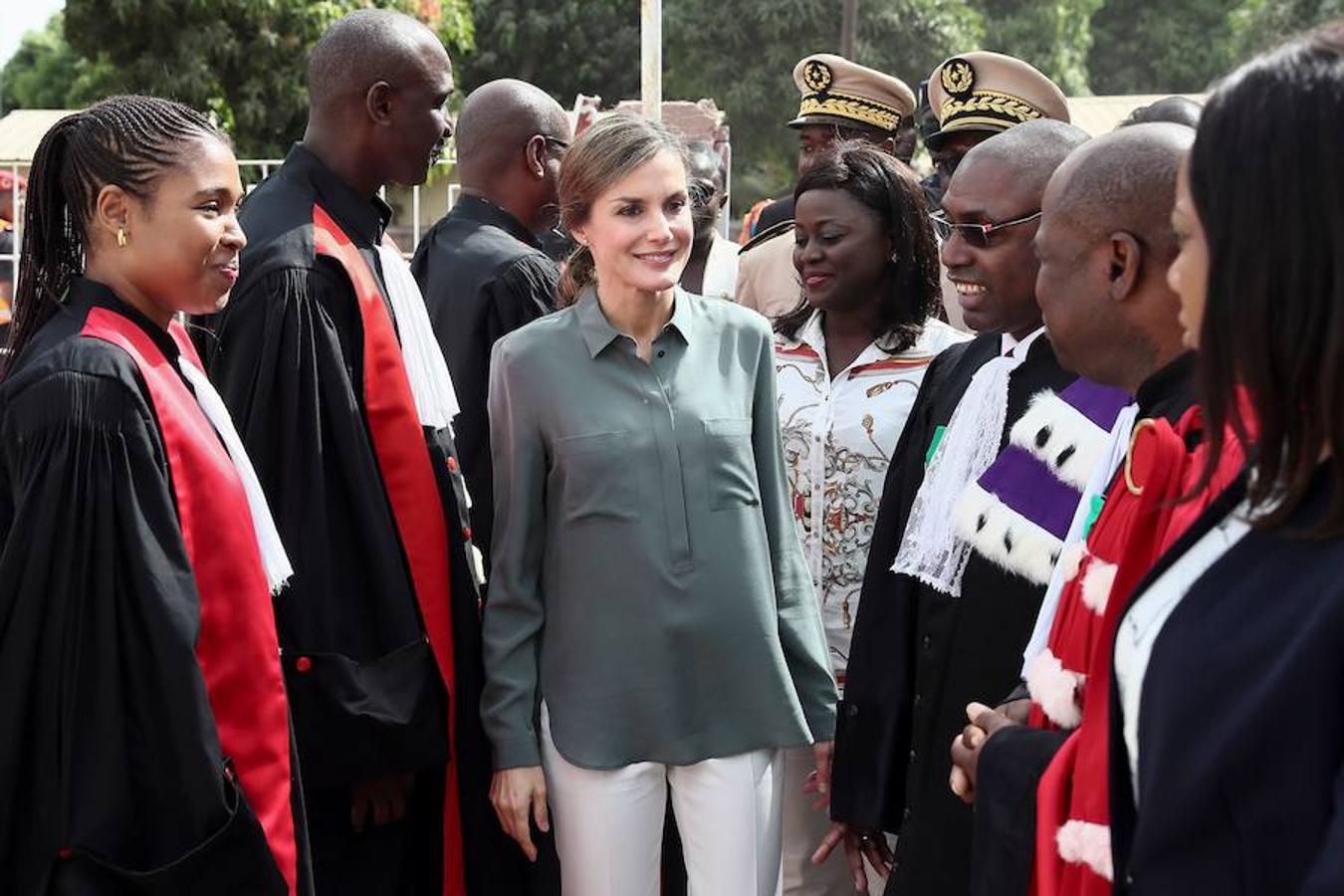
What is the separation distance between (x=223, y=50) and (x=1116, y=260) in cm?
1731

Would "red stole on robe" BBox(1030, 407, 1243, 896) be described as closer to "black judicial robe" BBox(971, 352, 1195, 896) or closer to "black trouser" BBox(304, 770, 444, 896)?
"black judicial robe" BBox(971, 352, 1195, 896)

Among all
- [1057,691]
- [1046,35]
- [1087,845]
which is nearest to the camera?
[1087,845]

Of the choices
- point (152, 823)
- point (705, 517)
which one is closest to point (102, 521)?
point (152, 823)

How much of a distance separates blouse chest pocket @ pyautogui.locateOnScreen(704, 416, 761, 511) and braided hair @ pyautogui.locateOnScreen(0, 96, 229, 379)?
3.84 ft

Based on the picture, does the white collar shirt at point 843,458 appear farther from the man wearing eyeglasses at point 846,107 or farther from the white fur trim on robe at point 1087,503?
the man wearing eyeglasses at point 846,107

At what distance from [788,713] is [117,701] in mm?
1393

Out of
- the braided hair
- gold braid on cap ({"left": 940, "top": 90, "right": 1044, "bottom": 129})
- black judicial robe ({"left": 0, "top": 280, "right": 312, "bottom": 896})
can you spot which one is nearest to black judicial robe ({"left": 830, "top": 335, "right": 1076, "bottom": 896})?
black judicial robe ({"left": 0, "top": 280, "right": 312, "bottom": 896})

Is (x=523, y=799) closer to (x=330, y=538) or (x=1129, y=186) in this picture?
(x=330, y=538)

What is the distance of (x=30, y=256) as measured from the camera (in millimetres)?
2873

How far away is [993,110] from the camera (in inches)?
208

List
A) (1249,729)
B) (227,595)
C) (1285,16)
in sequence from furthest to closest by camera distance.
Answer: (1285,16), (227,595), (1249,729)

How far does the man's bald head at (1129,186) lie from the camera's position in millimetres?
2422

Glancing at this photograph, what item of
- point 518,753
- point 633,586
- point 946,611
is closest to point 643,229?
point 633,586

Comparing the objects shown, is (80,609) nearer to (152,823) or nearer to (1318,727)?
(152,823)
